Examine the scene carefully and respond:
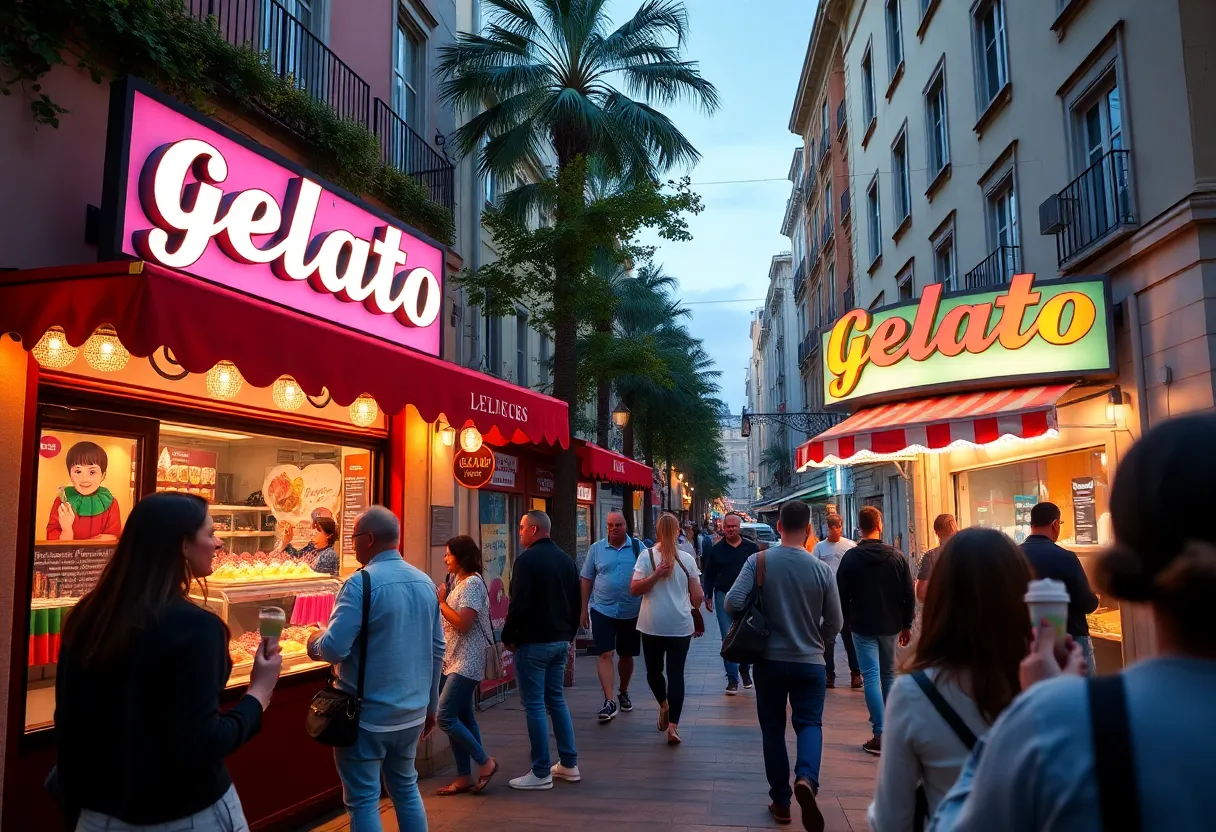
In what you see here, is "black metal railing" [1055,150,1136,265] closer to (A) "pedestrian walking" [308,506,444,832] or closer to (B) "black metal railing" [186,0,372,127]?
(B) "black metal railing" [186,0,372,127]

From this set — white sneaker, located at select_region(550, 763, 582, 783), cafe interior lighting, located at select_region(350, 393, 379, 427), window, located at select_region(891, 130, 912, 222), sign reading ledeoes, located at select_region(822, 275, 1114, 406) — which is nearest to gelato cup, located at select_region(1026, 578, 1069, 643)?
white sneaker, located at select_region(550, 763, 582, 783)

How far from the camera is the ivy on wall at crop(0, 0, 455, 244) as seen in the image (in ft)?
14.5

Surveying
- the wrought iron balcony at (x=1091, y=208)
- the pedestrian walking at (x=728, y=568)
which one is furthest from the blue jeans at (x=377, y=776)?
the wrought iron balcony at (x=1091, y=208)

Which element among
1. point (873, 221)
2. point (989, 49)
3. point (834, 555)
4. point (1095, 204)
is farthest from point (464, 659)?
point (873, 221)

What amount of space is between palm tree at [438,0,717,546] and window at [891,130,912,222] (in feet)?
21.1

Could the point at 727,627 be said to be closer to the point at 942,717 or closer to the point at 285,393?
the point at 285,393

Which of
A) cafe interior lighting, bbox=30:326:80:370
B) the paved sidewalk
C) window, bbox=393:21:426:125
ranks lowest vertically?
Result: the paved sidewalk

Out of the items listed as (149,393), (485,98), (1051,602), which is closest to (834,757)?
(149,393)

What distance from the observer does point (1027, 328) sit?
9805mm

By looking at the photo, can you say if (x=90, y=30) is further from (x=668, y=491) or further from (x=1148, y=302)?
(x=668, y=491)

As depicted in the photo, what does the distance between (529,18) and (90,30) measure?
9.04 meters

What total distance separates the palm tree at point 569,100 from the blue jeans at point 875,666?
600 centimetres

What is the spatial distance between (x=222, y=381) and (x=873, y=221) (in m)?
18.6

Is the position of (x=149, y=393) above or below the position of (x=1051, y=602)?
above
